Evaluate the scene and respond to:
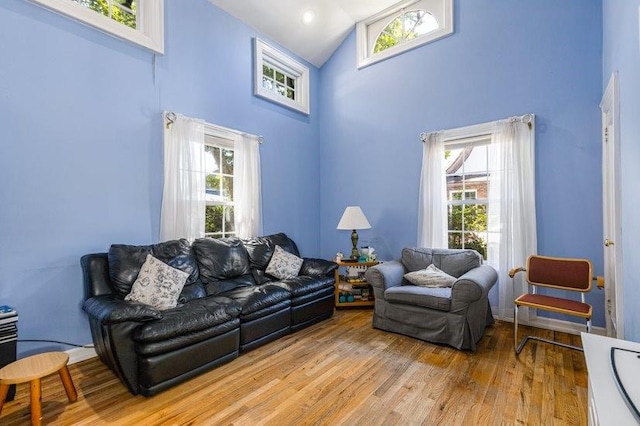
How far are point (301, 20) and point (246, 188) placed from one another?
2.47 metres

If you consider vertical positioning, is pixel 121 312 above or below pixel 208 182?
below

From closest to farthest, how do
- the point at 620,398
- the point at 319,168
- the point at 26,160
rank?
1. the point at 620,398
2. the point at 26,160
3. the point at 319,168

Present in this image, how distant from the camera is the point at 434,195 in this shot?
3.83 meters

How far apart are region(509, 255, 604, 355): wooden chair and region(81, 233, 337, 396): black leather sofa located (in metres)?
1.92

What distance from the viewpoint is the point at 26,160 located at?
238 cm

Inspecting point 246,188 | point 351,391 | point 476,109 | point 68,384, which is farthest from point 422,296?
point 68,384

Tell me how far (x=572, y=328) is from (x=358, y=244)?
8.56 ft

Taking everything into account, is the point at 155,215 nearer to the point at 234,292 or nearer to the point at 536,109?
the point at 234,292

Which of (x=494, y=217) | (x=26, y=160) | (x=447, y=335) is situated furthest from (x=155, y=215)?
(x=494, y=217)

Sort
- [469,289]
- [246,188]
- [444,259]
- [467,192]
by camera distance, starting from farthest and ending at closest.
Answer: [246,188], [467,192], [444,259], [469,289]

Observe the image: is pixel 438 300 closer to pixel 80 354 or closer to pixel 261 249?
pixel 261 249

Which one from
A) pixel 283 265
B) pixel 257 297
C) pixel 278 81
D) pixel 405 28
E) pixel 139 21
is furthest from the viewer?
pixel 278 81

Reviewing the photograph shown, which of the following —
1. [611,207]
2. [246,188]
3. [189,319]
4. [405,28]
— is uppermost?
[405,28]

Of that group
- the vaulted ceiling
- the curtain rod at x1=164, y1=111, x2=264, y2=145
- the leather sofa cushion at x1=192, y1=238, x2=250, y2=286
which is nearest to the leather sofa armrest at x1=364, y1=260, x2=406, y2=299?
the leather sofa cushion at x1=192, y1=238, x2=250, y2=286
